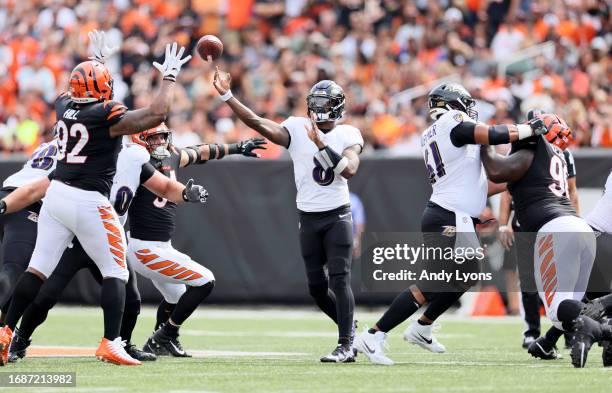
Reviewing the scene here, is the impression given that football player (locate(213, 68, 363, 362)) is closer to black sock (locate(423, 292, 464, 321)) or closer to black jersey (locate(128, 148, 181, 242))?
black sock (locate(423, 292, 464, 321))

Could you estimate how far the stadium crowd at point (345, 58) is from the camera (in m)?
16.9

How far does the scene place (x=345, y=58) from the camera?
19.1 meters

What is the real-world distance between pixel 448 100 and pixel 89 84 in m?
2.64

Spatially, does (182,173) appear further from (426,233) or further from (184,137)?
(426,233)

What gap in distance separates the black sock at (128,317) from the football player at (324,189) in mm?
1351

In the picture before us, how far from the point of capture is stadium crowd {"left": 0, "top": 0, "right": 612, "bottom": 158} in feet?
55.5

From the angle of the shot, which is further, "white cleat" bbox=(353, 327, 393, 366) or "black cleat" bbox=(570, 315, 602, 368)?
"white cleat" bbox=(353, 327, 393, 366)

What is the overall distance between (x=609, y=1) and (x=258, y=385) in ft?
40.0

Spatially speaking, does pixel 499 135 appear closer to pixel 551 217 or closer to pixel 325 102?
pixel 551 217

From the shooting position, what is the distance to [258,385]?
7.33 meters

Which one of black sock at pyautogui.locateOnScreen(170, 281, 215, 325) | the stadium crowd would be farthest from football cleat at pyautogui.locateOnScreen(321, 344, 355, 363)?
the stadium crowd

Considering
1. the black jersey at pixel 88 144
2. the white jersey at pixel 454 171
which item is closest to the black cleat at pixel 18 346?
the black jersey at pixel 88 144

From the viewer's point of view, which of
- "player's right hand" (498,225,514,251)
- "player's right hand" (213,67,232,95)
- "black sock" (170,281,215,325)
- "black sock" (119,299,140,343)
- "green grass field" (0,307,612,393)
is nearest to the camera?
"green grass field" (0,307,612,393)

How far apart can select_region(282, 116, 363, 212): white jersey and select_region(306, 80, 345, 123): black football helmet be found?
0.38 feet
